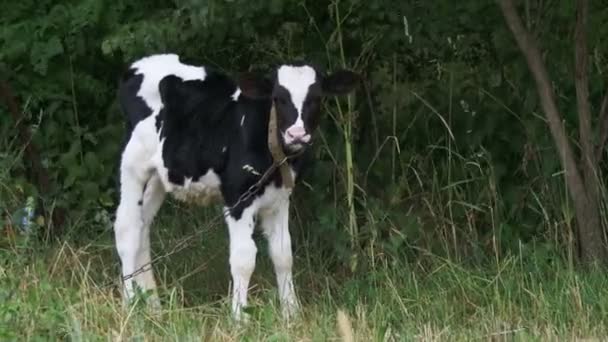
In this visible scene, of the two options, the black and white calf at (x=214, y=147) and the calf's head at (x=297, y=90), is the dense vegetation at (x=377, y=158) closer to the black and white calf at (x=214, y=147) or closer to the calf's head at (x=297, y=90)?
the black and white calf at (x=214, y=147)

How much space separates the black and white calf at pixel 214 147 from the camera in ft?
26.8

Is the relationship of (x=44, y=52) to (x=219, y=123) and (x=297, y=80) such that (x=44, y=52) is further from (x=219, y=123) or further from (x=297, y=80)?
(x=297, y=80)

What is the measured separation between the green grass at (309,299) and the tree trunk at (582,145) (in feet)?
0.98

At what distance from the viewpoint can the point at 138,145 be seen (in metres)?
8.84

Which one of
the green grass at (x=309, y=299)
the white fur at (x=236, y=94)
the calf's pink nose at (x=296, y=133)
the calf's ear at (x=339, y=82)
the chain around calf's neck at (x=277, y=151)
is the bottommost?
the green grass at (x=309, y=299)

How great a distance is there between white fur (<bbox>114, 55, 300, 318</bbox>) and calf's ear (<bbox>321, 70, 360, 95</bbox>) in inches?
5.5

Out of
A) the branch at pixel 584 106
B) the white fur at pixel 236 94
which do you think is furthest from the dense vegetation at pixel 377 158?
the white fur at pixel 236 94

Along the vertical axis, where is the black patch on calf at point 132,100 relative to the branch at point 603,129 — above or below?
above

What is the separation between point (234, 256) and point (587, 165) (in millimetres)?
2086

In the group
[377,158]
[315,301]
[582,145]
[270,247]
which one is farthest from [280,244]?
[582,145]

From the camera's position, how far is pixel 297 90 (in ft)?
26.6

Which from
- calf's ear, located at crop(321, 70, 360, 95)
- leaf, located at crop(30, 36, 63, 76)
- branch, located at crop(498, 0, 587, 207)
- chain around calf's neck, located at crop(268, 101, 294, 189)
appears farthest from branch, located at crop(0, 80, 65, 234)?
branch, located at crop(498, 0, 587, 207)

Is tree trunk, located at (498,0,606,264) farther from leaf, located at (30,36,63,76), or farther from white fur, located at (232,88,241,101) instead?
leaf, located at (30,36,63,76)

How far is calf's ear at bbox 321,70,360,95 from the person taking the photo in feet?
27.2
